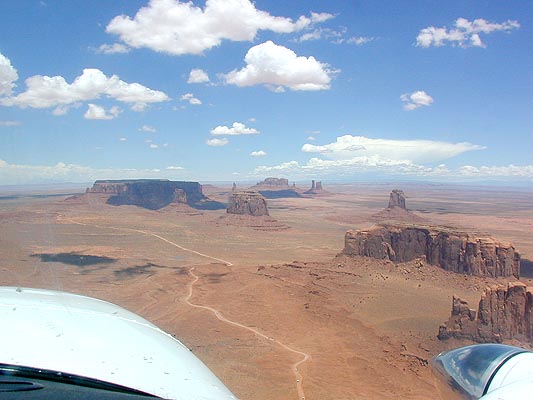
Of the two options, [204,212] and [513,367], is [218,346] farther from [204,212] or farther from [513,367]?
[204,212]

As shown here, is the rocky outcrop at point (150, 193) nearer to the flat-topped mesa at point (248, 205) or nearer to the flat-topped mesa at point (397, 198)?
the flat-topped mesa at point (248, 205)

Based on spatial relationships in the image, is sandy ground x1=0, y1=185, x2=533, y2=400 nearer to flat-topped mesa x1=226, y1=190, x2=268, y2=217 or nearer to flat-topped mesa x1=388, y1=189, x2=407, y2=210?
flat-topped mesa x1=226, y1=190, x2=268, y2=217

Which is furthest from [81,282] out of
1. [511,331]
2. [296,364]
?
[511,331]

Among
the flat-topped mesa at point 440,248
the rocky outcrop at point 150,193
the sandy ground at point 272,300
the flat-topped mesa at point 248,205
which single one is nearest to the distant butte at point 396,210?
the flat-topped mesa at point 248,205

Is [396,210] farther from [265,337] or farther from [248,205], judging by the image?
[265,337]

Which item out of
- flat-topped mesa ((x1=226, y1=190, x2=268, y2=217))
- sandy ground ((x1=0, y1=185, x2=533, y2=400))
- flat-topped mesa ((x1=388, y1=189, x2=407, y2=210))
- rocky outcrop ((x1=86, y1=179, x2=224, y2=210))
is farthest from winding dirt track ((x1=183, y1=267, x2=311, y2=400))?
rocky outcrop ((x1=86, y1=179, x2=224, y2=210))

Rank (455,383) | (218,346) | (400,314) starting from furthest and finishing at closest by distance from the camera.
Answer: (400,314) → (218,346) → (455,383)

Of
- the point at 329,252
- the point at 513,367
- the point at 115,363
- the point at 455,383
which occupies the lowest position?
the point at 329,252
